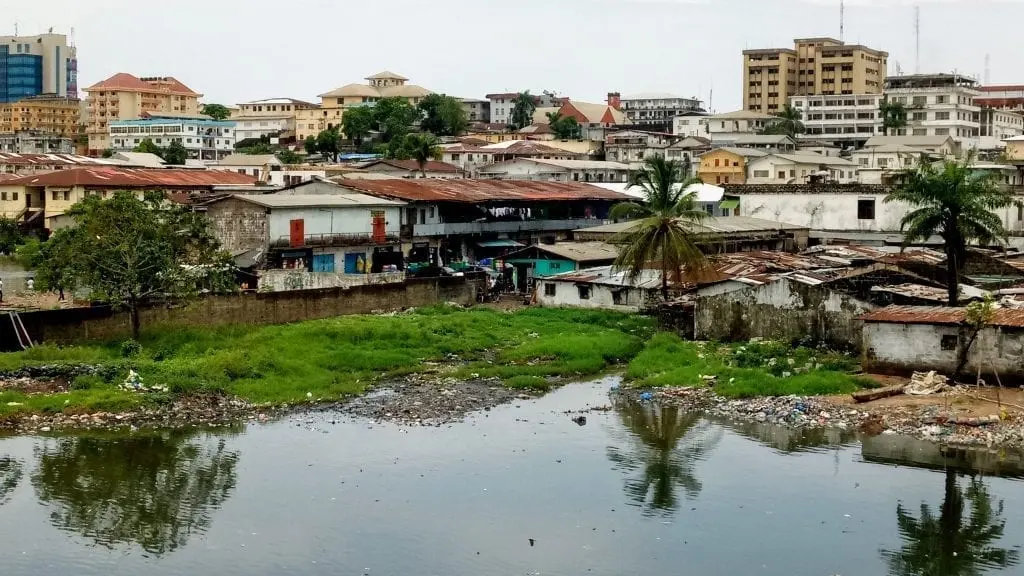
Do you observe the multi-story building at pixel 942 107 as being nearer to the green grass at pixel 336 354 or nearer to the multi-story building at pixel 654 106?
the multi-story building at pixel 654 106

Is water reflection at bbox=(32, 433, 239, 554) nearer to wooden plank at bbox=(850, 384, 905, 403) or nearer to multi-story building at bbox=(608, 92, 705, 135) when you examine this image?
wooden plank at bbox=(850, 384, 905, 403)

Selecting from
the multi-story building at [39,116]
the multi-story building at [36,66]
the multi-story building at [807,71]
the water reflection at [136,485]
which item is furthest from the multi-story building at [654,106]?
the water reflection at [136,485]

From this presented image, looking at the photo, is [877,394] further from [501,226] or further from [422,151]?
[422,151]

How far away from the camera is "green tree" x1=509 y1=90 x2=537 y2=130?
125 m

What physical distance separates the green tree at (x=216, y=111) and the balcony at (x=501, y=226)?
267ft

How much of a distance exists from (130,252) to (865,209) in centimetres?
3498

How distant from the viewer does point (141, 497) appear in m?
20.9

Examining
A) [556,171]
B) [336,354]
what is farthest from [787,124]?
[336,354]

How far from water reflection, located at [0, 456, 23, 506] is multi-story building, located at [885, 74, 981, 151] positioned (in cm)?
8220

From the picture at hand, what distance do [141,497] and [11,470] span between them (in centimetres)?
276

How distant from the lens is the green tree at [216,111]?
5226 inches

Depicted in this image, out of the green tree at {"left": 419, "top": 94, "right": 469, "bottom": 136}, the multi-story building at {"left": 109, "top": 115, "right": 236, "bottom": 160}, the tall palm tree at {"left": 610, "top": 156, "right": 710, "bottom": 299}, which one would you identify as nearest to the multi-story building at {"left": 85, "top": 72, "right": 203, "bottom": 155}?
the multi-story building at {"left": 109, "top": 115, "right": 236, "bottom": 160}

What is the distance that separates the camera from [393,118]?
104 m

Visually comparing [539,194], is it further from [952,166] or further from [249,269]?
[952,166]
